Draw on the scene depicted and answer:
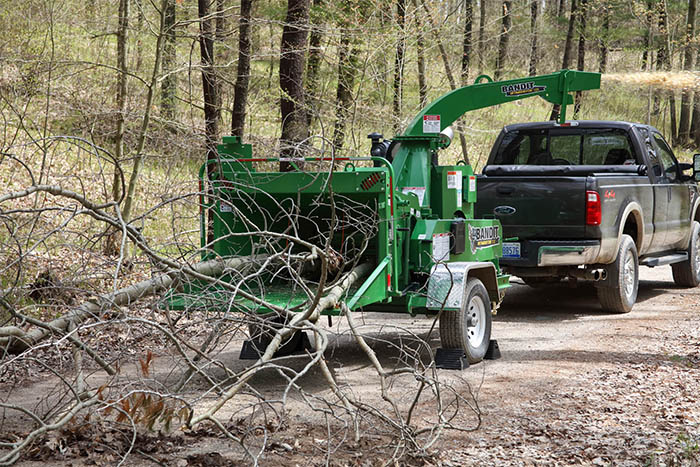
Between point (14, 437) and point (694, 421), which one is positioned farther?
point (694, 421)

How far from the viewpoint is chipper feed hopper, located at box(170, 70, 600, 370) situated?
6723 millimetres

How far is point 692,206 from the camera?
12398 mm

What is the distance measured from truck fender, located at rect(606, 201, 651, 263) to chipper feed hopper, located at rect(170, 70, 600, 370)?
2.17 meters

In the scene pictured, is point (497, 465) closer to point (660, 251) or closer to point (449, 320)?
point (449, 320)

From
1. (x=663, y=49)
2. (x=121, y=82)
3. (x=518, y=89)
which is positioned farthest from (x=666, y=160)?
(x=663, y=49)

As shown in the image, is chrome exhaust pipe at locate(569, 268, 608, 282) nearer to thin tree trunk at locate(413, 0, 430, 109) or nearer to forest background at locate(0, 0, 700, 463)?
forest background at locate(0, 0, 700, 463)

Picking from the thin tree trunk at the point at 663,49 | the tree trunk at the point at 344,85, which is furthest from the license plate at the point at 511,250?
the thin tree trunk at the point at 663,49

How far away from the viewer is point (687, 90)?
3212 cm

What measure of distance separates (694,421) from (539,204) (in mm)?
4419

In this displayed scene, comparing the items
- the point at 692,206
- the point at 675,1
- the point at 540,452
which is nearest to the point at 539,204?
the point at 692,206

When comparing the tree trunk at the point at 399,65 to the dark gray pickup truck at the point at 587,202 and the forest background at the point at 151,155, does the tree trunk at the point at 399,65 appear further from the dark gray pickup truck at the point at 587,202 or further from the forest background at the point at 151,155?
the dark gray pickup truck at the point at 587,202

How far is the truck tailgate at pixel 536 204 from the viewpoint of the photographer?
9562 millimetres

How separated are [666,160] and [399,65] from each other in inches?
272

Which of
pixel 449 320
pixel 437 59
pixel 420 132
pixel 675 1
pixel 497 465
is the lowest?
pixel 497 465
